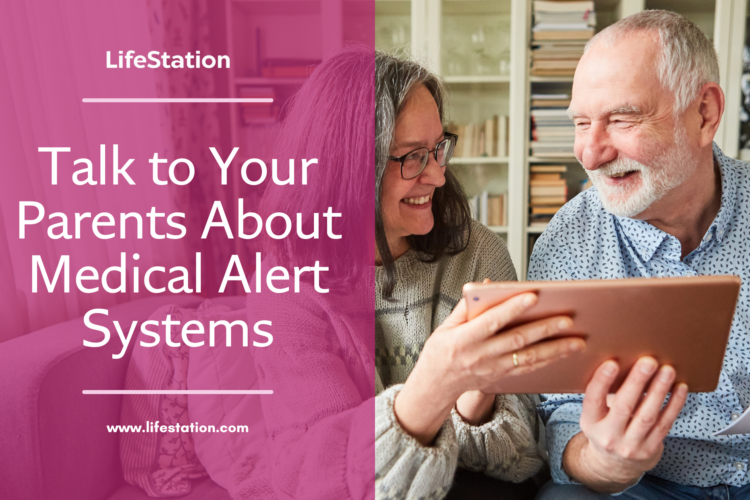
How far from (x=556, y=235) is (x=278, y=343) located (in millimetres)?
588

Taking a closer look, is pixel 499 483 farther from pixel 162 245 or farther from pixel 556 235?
pixel 162 245

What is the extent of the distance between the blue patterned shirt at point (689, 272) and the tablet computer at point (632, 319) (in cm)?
32

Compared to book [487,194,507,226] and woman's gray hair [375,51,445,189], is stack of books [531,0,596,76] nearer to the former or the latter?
book [487,194,507,226]

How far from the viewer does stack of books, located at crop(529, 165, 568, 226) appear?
8.95 ft

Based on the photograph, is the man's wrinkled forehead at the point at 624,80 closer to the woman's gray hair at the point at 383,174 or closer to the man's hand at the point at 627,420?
the woman's gray hair at the point at 383,174

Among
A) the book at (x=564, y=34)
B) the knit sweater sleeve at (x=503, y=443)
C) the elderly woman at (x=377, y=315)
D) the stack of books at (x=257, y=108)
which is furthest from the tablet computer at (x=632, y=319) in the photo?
the stack of books at (x=257, y=108)

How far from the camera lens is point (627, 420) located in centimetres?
83

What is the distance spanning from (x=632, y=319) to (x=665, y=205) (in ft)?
1.65

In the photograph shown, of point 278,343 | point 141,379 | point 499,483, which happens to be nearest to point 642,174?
point 499,483

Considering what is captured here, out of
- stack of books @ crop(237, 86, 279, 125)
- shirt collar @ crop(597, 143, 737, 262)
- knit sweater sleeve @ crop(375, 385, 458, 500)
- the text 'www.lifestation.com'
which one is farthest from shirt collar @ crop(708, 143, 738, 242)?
stack of books @ crop(237, 86, 279, 125)

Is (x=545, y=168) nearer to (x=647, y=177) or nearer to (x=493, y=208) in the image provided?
(x=493, y=208)

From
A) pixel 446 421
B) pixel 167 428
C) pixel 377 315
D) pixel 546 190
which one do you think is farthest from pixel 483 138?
pixel 446 421

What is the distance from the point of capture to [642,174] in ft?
3.61

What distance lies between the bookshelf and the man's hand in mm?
1875
